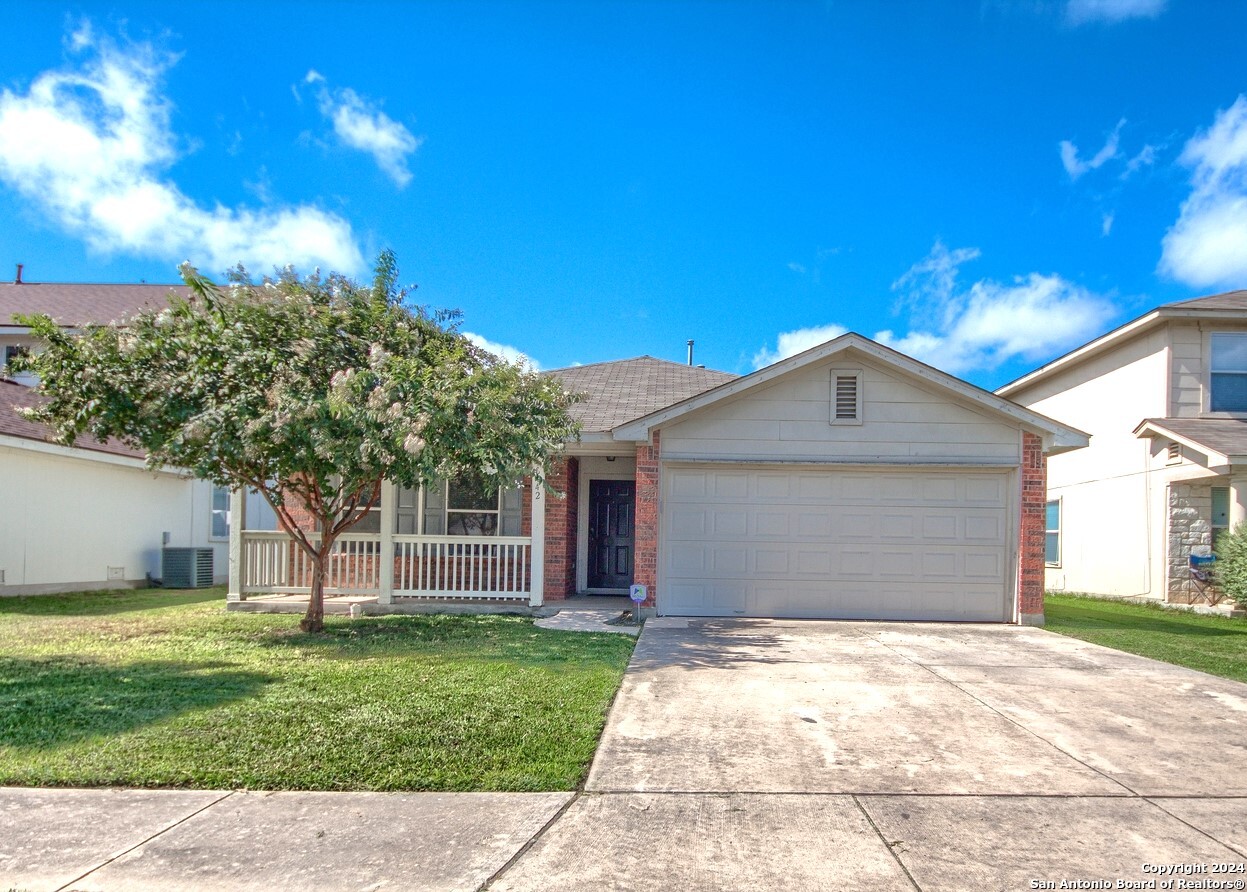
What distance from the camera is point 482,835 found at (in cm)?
376

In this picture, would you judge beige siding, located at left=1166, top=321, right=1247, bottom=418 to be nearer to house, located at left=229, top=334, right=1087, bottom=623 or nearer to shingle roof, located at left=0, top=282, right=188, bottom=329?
house, located at left=229, top=334, right=1087, bottom=623

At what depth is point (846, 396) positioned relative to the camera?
1130 cm

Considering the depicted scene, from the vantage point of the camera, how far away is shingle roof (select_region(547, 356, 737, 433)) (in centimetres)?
1255

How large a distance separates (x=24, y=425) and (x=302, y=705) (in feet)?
35.0

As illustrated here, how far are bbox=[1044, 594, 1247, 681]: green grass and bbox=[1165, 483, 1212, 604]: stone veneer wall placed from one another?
514 mm

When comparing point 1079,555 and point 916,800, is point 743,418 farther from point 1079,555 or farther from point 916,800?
point 1079,555

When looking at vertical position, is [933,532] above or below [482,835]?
above

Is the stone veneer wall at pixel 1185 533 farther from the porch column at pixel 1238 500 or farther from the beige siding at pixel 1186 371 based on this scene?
the beige siding at pixel 1186 371

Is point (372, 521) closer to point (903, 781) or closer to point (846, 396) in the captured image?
point (846, 396)

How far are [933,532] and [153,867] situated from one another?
10.0m

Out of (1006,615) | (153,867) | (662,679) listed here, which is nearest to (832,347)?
(1006,615)

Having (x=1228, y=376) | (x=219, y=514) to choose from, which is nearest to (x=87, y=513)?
(x=219, y=514)

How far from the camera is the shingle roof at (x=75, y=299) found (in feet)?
69.8

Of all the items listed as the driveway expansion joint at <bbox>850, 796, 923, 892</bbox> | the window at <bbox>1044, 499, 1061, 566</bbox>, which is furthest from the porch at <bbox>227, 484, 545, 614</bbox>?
the window at <bbox>1044, 499, 1061, 566</bbox>
